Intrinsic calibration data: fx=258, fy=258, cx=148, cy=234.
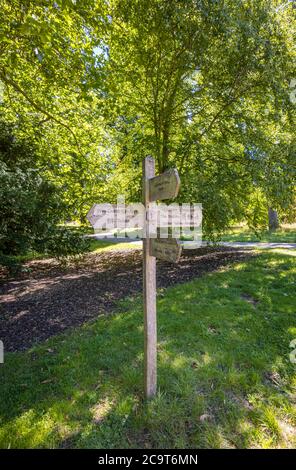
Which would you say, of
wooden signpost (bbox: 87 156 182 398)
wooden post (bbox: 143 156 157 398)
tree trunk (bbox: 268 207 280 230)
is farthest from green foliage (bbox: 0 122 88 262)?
tree trunk (bbox: 268 207 280 230)

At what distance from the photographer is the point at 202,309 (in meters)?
4.71

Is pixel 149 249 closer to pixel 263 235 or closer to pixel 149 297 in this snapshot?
pixel 149 297

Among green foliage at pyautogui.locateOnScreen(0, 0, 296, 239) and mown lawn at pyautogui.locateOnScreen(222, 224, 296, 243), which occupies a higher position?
green foliage at pyautogui.locateOnScreen(0, 0, 296, 239)

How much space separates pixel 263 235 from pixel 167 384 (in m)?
12.6

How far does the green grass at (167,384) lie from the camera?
2.38 metres

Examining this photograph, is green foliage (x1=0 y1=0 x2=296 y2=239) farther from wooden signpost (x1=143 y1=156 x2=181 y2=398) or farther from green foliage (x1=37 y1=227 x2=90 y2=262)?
wooden signpost (x1=143 y1=156 x2=181 y2=398)

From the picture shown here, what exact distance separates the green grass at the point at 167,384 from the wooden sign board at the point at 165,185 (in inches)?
83.4

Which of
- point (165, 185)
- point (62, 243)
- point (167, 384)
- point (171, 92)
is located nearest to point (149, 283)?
point (165, 185)

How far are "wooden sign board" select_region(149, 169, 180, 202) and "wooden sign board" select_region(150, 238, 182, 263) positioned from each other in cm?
40

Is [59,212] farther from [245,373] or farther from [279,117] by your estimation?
[279,117]

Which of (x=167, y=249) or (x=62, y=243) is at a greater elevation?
(x=167, y=249)

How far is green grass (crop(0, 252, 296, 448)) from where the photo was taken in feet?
7.80

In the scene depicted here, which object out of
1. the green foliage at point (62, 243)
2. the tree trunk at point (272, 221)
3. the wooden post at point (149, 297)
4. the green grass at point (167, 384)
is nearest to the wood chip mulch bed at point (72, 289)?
the green grass at point (167, 384)

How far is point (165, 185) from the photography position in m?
2.36
